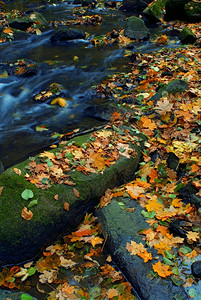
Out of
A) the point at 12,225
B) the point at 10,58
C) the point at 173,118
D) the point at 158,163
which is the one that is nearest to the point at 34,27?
the point at 10,58

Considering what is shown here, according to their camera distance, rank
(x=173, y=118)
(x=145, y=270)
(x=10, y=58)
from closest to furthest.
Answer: (x=145, y=270) < (x=173, y=118) < (x=10, y=58)

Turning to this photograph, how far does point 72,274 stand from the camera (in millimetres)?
3393

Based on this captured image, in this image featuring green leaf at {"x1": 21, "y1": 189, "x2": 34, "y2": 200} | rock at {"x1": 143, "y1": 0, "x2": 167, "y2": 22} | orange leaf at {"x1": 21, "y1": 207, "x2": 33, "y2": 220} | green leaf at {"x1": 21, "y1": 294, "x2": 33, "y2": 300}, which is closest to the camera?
green leaf at {"x1": 21, "y1": 294, "x2": 33, "y2": 300}

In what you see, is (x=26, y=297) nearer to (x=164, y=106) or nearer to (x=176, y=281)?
(x=176, y=281)

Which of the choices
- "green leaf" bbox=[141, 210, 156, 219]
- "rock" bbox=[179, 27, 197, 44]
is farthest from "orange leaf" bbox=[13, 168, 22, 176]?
"rock" bbox=[179, 27, 197, 44]

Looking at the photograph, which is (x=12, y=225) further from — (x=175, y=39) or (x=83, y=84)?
(x=175, y=39)

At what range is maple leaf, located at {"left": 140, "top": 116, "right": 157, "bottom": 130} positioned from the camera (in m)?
5.58

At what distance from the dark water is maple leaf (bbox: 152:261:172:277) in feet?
10.9

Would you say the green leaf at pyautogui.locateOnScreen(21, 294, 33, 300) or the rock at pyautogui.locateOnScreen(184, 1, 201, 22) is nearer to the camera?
the green leaf at pyautogui.locateOnScreen(21, 294, 33, 300)

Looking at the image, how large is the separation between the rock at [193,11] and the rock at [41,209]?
12.7 metres

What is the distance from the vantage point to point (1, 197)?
362cm

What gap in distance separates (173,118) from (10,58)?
7.84 m

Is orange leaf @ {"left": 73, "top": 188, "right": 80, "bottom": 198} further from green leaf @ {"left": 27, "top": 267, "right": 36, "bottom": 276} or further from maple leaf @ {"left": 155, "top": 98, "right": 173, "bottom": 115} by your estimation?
maple leaf @ {"left": 155, "top": 98, "right": 173, "bottom": 115}

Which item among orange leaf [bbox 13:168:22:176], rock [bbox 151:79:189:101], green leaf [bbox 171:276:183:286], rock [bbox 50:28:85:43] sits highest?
rock [bbox 50:28:85:43]
